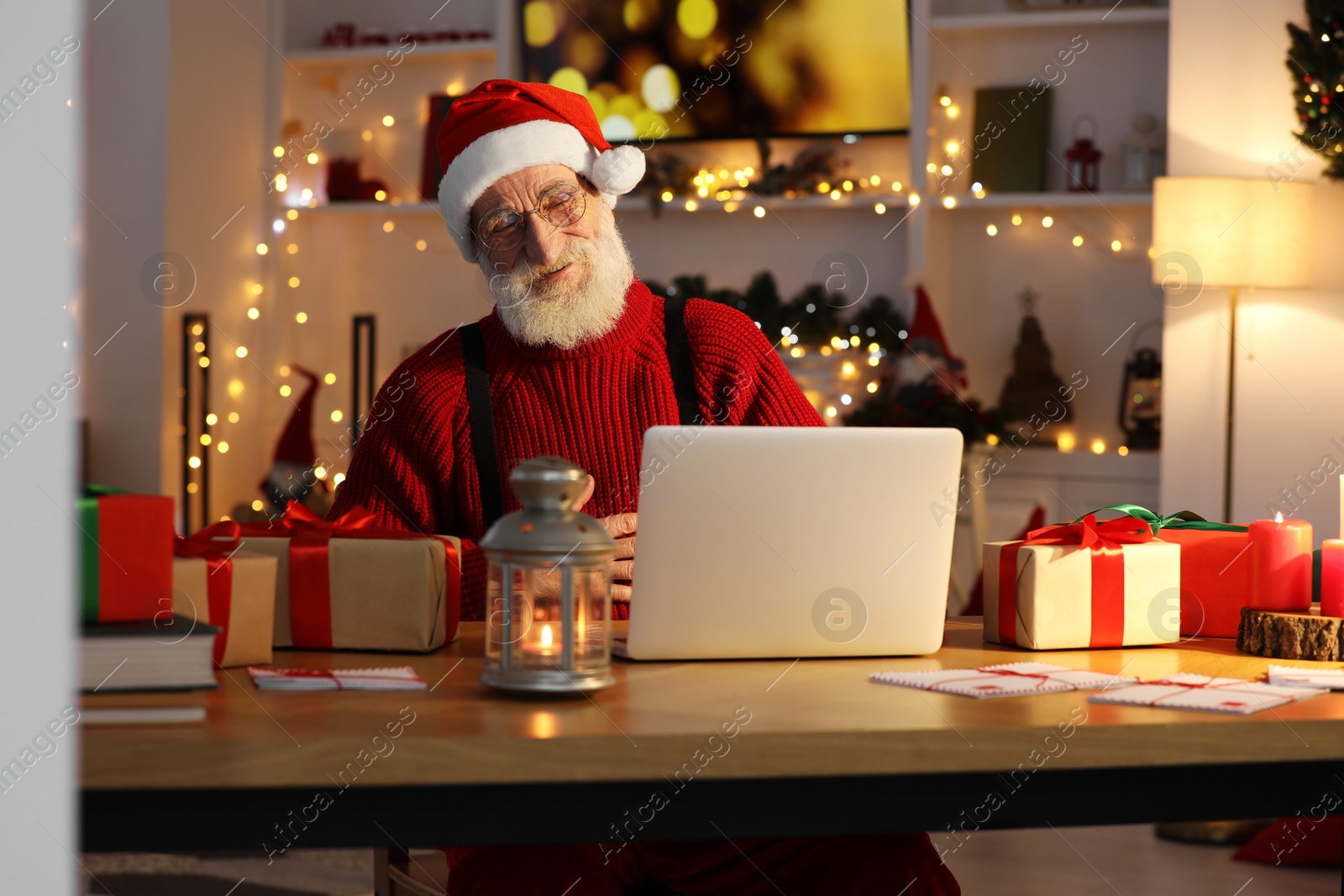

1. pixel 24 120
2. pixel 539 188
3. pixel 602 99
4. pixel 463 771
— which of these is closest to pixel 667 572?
pixel 463 771

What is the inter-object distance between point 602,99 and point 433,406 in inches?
119

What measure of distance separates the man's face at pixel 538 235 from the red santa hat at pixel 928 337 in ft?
7.58

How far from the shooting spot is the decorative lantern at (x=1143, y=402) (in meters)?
4.05

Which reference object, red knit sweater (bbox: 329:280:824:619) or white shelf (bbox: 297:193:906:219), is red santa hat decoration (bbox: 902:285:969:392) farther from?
red knit sweater (bbox: 329:280:824:619)

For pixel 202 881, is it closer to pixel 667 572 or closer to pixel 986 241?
pixel 667 572

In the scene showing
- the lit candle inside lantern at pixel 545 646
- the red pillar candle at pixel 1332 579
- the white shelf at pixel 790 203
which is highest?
the white shelf at pixel 790 203

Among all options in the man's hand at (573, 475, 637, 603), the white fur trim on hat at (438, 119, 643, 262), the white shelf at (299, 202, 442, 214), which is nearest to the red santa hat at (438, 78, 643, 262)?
the white fur trim on hat at (438, 119, 643, 262)

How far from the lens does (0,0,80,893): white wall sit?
648 mm

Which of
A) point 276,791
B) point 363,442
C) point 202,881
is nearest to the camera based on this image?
point 276,791

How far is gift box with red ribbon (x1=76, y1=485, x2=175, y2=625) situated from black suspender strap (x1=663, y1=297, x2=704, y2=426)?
0.93 metres

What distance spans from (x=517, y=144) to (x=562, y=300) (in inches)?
9.1

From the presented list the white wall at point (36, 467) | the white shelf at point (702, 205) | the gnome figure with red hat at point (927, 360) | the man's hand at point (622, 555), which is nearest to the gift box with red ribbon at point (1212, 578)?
the man's hand at point (622, 555)

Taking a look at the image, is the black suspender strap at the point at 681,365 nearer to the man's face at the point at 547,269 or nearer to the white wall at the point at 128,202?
the man's face at the point at 547,269

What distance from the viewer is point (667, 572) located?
3.88ft
